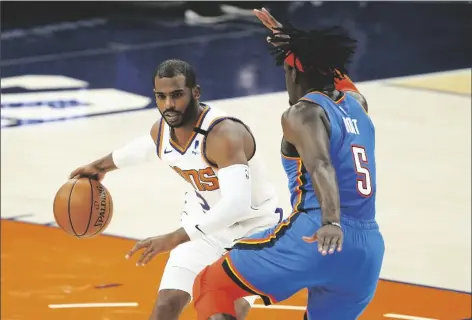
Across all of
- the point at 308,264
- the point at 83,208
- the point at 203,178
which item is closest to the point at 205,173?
the point at 203,178

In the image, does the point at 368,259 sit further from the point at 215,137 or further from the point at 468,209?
the point at 468,209

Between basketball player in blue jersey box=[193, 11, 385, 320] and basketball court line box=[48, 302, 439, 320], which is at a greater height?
basketball player in blue jersey box=[193, 11, 385, 320]

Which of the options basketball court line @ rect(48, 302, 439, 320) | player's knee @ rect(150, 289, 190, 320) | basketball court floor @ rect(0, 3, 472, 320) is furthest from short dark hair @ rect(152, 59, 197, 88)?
basketball court line @ rect(48, 302, 439, 320)

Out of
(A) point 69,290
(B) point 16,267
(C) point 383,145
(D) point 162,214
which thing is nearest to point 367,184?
(A) point 69,290

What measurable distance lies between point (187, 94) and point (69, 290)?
259 centimetres

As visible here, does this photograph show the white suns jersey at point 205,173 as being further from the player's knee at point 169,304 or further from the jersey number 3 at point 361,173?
the jersey number 3 at point 361,173

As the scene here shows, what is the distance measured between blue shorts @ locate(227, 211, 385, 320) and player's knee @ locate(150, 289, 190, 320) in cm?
74

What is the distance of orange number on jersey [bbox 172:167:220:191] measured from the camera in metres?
6.16

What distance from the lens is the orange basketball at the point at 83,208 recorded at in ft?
21.6

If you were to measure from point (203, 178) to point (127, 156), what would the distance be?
629 mm

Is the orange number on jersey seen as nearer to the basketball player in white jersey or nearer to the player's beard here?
the basketball player in white jersey

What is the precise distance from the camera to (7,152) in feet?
39.2

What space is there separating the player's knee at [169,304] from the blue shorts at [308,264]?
741mm

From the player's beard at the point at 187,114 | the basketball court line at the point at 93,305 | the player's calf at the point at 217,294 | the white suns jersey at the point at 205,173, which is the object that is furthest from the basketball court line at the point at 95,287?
the player's calf at the point at 217,294
